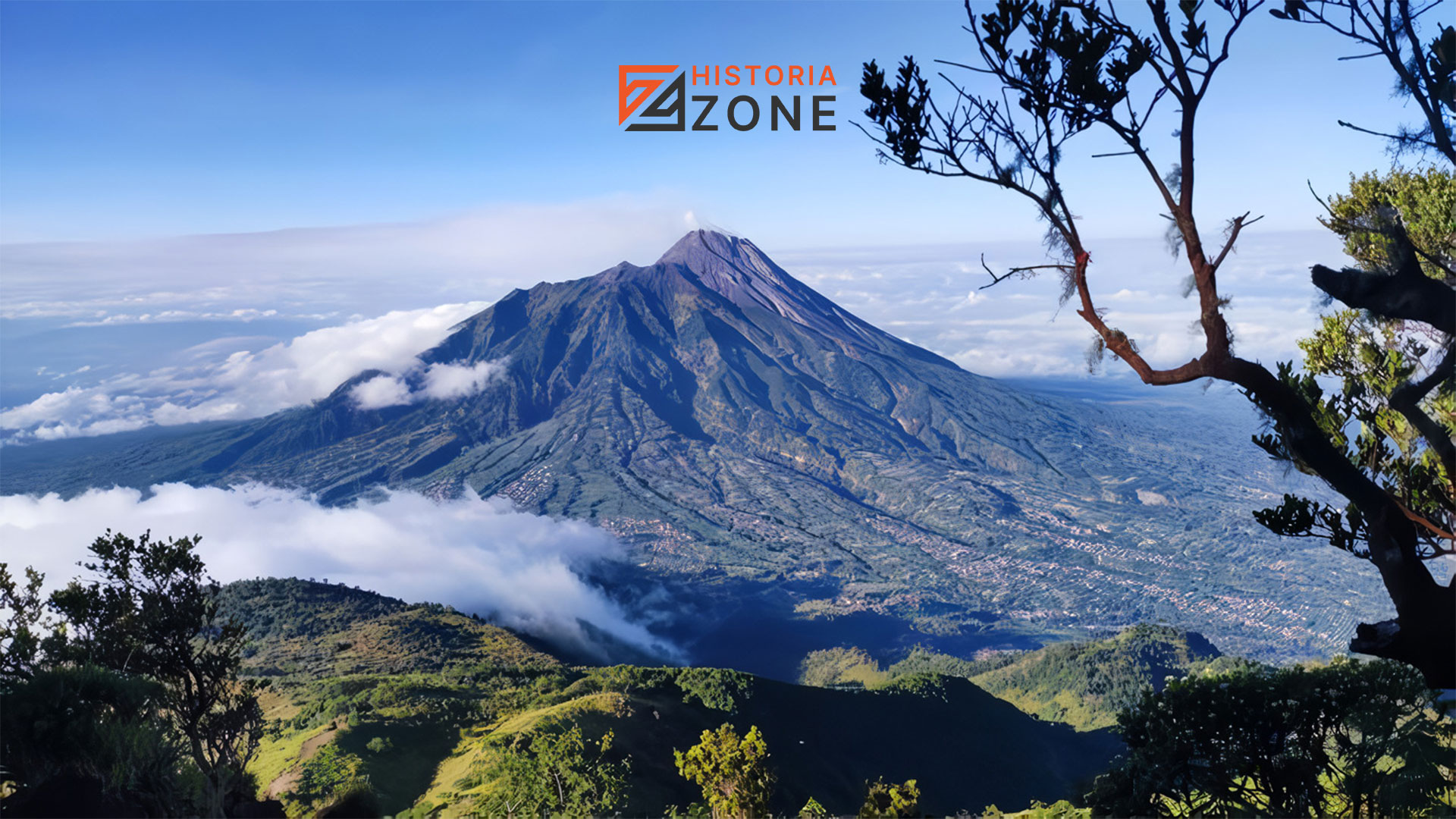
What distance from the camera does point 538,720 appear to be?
→ 36.2 m

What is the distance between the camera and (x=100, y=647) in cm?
1323

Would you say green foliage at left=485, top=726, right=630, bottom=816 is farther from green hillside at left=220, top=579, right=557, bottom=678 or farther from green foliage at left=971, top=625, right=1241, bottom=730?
green foliage at left=971, top=625, right=1241, bottom=730

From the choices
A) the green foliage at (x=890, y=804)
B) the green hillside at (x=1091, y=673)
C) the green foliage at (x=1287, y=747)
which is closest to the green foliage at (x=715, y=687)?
the green hillside at (x=1091, y=673)

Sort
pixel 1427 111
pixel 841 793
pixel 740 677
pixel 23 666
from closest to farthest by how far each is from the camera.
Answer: pixel 1427 111 < pixel 23 666 < pixel 841 793 < pixel 740 677

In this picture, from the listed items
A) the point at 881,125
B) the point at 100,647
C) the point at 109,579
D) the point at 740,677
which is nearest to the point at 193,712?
the point at 100,647

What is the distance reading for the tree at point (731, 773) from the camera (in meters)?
19.4

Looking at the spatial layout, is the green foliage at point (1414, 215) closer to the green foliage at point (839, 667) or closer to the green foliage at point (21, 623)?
the green foliage at point (21, 623)

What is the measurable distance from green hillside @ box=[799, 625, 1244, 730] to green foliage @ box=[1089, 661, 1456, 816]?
2708 inches

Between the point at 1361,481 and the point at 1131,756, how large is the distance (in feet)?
38.6

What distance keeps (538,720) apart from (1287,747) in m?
29.8

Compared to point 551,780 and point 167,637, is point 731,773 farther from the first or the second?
point 167,637

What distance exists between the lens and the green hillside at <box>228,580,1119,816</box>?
31.7 meters

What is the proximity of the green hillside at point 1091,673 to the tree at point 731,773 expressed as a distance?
65.5m

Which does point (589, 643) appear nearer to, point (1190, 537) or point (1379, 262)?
point (1190, 537)
